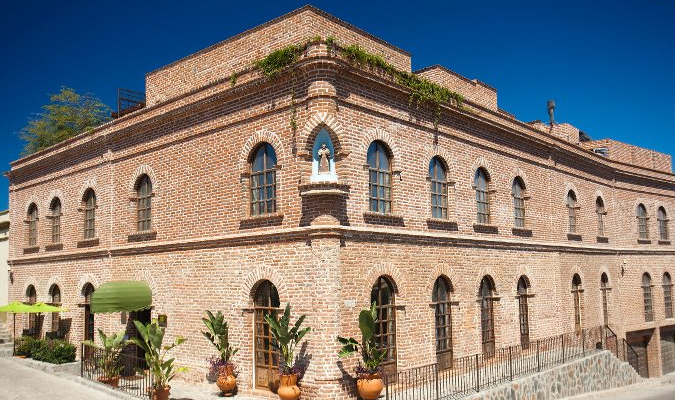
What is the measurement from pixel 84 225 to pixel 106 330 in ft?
13.8

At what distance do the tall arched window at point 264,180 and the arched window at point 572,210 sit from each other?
13723 millimetres

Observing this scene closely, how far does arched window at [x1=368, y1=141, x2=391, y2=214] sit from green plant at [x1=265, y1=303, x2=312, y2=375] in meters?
Answer: 3.47

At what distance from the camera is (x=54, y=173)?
72.5 feet

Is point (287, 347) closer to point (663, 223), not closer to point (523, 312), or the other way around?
point (523, 312)

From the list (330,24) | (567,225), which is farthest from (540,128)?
(330,24)

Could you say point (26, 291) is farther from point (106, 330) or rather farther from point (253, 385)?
point (253, 385)

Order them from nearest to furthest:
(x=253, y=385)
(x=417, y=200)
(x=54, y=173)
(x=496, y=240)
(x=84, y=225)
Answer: (x=253, y=385), (x=417, y=200), (x=496, y=240), (x=84, y=225), (x=54, y=173)

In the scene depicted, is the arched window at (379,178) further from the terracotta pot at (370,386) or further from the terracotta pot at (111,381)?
the terracotta pot at (111,381)

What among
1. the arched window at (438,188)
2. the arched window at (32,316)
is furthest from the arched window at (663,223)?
the arched window at (32,316)

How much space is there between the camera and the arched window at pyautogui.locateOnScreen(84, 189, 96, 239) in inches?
788

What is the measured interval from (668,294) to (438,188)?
62.7 feet

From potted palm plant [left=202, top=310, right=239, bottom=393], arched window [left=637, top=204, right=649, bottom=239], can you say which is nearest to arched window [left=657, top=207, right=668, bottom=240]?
arched window [left=637, top=204, right=649, bottom=239]

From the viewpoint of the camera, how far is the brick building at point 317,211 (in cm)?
1309

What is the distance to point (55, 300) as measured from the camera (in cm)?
2148
